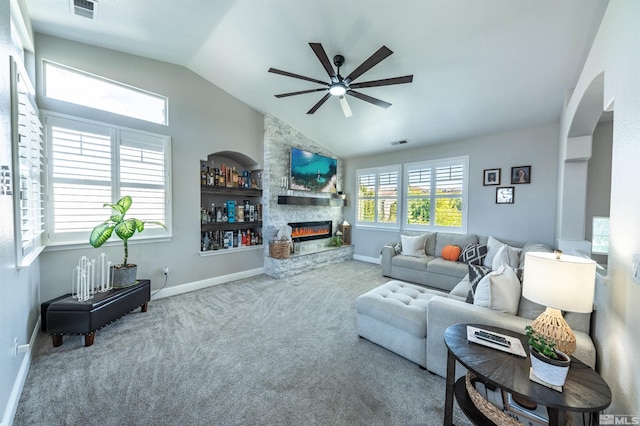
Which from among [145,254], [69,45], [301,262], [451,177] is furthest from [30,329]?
[451,177]

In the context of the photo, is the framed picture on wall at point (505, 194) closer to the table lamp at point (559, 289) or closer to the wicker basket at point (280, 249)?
the table lamp at point (559, 289)

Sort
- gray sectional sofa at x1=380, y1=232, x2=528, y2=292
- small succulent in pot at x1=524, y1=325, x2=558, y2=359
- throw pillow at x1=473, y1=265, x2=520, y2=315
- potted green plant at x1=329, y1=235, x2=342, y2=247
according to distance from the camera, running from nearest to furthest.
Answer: small succulent in pot at x1=524, y1=325, x2=558, y2=359, throw pillow at x1=473, y1=265, x2=520, y2=315, gray sectional sofa at x1=380, y1=232, x2=528, y2=292, potted green plant at x1=329, y1=235, x2=342, y2=247

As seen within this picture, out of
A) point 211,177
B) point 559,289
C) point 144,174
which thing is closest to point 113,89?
point 144,174

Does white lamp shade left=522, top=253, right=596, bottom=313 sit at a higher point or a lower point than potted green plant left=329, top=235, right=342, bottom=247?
higher

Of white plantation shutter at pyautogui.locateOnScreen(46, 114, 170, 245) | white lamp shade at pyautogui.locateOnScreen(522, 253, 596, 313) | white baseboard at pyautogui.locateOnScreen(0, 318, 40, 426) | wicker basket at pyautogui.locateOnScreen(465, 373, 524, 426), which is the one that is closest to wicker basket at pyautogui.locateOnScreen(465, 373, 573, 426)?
wicker basket at pyautogui.locateOnScreen(465, 373, 524, 426)

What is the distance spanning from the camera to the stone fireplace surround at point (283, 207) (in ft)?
16.5

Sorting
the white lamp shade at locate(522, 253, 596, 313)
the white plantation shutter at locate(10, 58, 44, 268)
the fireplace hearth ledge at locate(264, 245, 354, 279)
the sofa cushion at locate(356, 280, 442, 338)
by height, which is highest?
the white plantation shutter at locate(10, 58, 44, 268)

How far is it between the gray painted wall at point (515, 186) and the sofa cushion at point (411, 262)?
1.16 metres

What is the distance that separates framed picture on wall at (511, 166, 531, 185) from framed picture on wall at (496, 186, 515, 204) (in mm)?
126

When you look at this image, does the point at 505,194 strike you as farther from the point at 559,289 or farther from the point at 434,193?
the point at 559,289

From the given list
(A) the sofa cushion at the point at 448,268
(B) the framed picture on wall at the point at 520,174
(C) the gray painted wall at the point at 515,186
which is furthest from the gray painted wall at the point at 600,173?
(A) the sofa cushion at the point at 448,268

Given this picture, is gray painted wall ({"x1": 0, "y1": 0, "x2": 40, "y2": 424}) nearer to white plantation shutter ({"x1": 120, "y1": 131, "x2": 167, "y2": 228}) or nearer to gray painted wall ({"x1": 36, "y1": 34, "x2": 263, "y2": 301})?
gray painted wall ({"x1": 36, "y1": 34, "x2": 263, "y2": 301})

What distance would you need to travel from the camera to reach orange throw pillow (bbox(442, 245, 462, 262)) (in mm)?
4520

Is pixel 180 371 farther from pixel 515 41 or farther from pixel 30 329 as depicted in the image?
pixel 515 41
